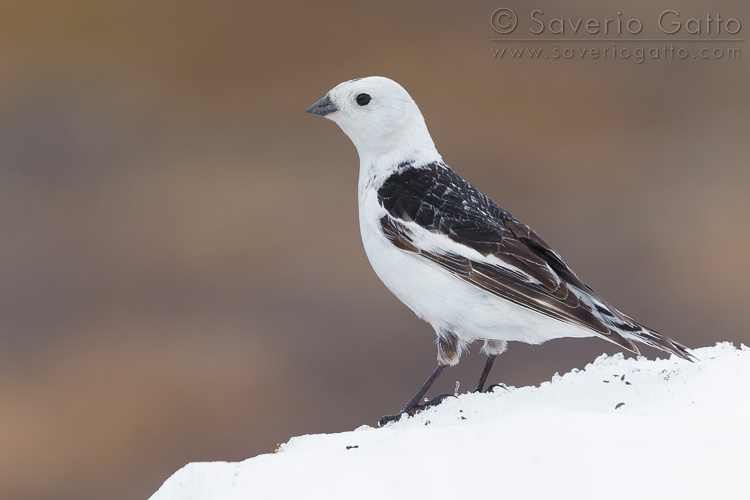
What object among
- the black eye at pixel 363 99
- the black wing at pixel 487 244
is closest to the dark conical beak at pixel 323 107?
the black eye at pixel 363 99

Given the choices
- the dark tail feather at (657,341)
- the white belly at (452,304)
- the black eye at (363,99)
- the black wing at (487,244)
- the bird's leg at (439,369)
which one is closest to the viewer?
the dark tail feather at (657,341)

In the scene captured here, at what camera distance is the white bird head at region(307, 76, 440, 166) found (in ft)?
12.5

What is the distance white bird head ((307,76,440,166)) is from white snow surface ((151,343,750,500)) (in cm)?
137

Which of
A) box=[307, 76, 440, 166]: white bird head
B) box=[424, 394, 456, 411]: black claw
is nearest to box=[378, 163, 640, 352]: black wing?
box=[307, 76, 440, 166]: white bird head

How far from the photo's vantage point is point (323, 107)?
382 cm

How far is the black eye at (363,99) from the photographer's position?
3.80m

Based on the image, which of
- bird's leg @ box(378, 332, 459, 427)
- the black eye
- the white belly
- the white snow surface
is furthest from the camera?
the black eye

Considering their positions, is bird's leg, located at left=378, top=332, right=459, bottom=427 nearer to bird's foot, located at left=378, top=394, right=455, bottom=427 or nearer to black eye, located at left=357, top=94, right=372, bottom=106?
bird's foot, located at left=378, top=394, right=455, bottom=427

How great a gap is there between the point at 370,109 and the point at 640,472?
7.06 ft

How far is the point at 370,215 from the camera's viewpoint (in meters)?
3.65

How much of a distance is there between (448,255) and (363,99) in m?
0.95

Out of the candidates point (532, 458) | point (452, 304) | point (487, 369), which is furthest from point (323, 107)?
point (532, 458)

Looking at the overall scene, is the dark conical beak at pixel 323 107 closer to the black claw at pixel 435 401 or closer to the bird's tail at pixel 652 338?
the black claw at pixel 435 401

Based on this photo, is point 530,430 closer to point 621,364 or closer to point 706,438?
A: point 706,438
